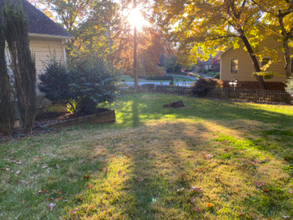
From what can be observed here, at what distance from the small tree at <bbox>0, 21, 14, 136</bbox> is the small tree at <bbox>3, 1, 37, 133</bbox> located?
0.21m

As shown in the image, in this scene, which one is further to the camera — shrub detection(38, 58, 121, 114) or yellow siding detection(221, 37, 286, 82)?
yellow siding detection(221, 37, 286, 82)

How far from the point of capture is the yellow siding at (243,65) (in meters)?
18.4

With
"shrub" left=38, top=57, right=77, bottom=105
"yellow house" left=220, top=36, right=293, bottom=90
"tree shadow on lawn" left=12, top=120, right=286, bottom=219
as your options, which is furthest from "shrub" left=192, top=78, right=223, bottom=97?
"tree shadow on lawn" left=12, top=120, right=286, bottom=219

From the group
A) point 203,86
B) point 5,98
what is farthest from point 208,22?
point 5,98

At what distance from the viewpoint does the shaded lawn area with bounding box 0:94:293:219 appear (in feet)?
8.84

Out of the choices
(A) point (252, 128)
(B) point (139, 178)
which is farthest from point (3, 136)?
(A) point (252, 128)

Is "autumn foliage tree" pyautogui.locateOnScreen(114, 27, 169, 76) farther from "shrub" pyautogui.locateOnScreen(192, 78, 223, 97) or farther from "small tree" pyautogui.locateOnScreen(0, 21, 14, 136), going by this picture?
"small tree" pyautogui.locateOnScreen(0, 21, 14, 136)

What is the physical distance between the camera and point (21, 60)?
626 centimetres

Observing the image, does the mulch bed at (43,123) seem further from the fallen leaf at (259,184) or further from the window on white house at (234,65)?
the window on white house at (234,65)

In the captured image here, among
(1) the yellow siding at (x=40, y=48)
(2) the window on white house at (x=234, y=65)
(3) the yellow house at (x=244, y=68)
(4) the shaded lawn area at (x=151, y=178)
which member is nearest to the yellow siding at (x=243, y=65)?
(3) the yellow house at (x=244, y=68)

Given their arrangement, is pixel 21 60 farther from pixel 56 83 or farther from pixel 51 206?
pixel 51 206

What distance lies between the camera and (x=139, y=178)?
352cm

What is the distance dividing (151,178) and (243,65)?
2127 cm

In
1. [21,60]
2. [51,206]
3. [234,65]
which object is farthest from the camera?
[234,65]
